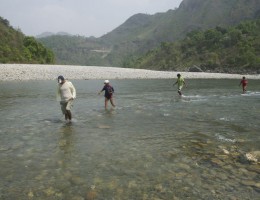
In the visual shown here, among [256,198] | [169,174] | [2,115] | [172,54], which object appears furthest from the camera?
[172,54]

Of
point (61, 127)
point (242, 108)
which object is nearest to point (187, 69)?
point (242, 108)

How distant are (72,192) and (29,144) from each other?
14.3ft

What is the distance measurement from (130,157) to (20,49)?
100634mm

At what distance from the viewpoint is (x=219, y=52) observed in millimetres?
119000

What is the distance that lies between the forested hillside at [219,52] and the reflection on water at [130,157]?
281ft

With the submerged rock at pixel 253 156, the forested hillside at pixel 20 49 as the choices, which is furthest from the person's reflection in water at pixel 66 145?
the forested hillside at pixel 20 49

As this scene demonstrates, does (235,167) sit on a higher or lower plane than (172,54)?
lower

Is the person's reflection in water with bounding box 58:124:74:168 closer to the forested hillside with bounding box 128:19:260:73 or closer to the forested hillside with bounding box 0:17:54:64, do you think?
the forested hillside with bounding box 0:17:54:64

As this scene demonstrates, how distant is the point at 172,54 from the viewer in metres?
147

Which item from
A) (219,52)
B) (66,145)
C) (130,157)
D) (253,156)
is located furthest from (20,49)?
(253,156)

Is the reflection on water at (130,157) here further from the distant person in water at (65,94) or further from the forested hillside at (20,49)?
the forested hillside at (20,49)

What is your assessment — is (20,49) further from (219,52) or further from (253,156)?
(253,156)

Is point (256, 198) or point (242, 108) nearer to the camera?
point (256, 198)

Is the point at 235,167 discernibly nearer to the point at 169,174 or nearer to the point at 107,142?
the point at 169,174
